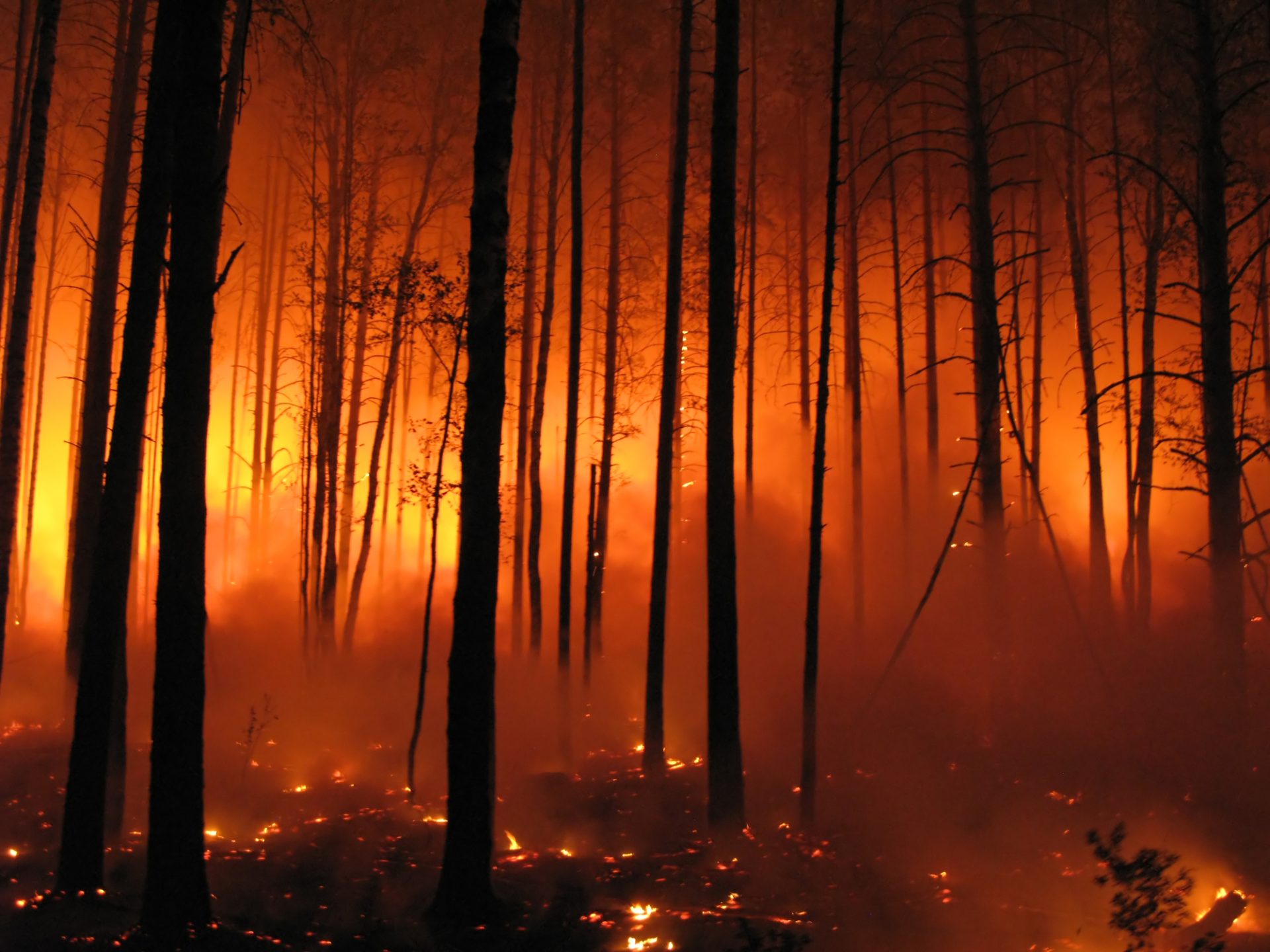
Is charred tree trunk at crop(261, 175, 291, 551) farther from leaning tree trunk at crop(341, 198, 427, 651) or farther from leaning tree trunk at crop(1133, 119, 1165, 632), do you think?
leaning tree trunk at crop(1133, 119, 1165, 632)

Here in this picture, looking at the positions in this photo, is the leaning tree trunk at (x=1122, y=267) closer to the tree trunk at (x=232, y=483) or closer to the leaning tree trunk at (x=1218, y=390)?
the leaning tree trunk at (x=1218, y=390)

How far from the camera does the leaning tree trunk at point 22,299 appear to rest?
364 inches

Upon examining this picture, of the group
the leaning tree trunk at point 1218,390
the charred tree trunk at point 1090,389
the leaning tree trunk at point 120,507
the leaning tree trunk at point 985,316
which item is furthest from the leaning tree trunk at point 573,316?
the charred tree trunk at point 1090,389

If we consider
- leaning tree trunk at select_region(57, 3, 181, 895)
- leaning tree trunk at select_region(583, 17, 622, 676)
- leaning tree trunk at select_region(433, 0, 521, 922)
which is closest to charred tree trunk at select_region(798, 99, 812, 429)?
leaning tree trunk at select_region(583, 17, 622, 676)

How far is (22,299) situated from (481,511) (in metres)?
7.04

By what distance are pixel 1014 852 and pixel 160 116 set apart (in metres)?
10.6

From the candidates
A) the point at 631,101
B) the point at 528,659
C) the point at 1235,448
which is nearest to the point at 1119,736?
the point at 1235,448

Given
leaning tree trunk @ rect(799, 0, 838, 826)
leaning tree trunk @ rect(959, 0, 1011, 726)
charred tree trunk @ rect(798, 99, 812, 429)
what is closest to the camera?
leaning tree trunk @ rect(799, 0, 838, 826)

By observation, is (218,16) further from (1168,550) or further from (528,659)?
(1168,550)

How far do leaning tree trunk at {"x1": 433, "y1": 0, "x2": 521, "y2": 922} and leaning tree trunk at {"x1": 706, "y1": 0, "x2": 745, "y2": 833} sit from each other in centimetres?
289

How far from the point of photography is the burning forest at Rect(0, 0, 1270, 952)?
6.36 meters

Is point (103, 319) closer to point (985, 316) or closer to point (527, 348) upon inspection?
point (527, 348)

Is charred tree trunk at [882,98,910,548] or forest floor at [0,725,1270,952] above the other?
charred tree trunk at [882,98,910,548]

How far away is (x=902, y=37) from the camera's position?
48.3 ft
